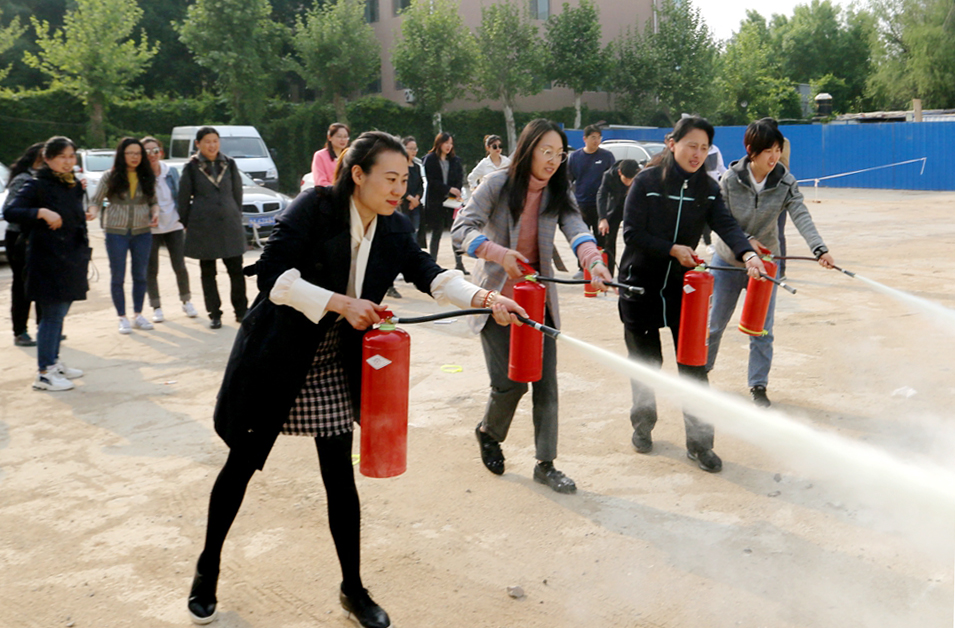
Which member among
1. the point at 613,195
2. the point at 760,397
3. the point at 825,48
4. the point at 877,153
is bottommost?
the point at 760,397

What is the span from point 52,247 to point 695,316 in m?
4.78

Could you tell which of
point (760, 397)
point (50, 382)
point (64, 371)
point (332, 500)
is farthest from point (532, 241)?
point (64, 371)

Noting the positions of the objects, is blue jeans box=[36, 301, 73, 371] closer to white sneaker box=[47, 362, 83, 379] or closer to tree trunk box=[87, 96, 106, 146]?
white sneaker box=[47, 362, 83, 379]

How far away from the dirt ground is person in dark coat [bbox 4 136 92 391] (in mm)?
353

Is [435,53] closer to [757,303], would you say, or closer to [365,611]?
[757,303]

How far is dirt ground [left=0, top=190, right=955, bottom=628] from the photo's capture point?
337 cm

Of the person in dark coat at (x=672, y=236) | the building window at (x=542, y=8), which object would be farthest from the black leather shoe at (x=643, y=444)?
the building window at (x=542, y=8)

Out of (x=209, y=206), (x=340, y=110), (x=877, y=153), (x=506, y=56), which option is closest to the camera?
(x=209, y=206)

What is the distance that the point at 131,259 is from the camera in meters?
8.35

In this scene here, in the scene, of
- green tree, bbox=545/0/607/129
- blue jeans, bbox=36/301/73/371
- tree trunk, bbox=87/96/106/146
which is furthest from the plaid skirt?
green tree, bbox=545/0/607/129

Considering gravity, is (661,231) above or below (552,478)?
above

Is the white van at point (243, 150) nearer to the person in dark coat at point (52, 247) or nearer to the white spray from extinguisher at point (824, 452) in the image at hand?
the person in dark coat at point (52, 247)

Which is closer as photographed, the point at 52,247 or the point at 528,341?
the point at 528,341

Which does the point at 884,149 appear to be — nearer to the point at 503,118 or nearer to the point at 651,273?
the point at 503,118
